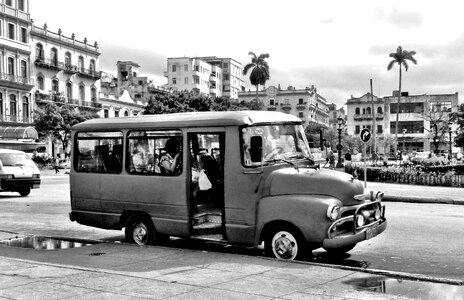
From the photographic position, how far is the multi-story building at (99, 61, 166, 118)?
81.7m

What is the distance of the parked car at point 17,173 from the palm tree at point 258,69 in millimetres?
73630

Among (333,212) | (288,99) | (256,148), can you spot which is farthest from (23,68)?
(288,99)

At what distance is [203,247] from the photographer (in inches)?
424

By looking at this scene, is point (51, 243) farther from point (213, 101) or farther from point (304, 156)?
point (213, 101)

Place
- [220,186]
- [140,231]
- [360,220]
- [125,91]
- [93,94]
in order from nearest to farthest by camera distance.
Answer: [360,220] < [220,186] < [140,231] < [93,94] < [125,91]

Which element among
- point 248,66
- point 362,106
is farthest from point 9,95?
point 362,106

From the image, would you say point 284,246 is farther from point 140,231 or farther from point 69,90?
point 69,90

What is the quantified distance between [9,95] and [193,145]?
192 ft

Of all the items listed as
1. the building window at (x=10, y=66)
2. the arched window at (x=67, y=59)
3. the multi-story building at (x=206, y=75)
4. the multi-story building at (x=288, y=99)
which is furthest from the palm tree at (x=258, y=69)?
the building window at (x=10, y=66)

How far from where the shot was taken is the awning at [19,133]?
187 feet

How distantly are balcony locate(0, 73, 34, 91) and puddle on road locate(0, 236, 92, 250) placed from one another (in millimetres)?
54933

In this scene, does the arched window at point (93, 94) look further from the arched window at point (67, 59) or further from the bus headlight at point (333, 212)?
the bus headlight at point (333, 212)

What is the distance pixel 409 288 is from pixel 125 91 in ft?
270

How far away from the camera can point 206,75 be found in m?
128
